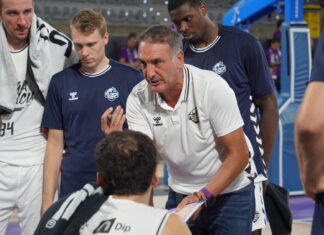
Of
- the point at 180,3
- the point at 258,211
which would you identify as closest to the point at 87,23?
the point at 180,3

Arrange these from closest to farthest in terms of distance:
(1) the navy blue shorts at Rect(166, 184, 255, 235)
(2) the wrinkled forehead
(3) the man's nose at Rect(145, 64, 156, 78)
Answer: (3) the man's nose at Rect(145, 64, 156, 78) → (1) the navy blue shorts at Rect(166, 184, 255, 235) → (2) the wrinkled forehead

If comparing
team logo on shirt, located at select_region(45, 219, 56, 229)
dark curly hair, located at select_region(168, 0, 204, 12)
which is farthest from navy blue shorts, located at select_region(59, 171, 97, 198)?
team logo on shirt, located at select_region(45, 219, 56, 229)

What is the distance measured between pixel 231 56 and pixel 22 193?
1.52 m

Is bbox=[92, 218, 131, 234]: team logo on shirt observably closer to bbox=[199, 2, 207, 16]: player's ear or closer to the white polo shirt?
the white polo shirt

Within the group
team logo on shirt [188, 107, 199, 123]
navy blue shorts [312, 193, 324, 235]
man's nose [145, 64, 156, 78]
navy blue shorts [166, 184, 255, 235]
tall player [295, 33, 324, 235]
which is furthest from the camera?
navy blue shorts [166, 184, 255, 235]

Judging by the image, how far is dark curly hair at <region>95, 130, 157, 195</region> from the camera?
2537 millimetres

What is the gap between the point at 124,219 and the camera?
2.54 meters

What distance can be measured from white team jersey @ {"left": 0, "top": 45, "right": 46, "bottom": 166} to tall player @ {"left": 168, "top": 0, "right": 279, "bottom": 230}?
969 mm

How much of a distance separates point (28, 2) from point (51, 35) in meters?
0.30

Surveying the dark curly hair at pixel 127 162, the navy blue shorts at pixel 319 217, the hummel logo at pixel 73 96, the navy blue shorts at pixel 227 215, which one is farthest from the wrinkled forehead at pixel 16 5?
the navy blue shorts at pixel 319 217

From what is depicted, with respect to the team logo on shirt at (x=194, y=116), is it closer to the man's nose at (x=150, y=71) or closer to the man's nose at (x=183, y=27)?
the man's nose at (x=150, y=71)

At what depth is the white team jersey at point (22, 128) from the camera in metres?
4.18

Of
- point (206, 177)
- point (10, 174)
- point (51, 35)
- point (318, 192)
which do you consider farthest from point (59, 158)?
point (318, 192)

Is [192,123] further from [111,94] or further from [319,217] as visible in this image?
[319,217]
